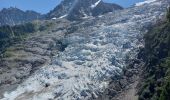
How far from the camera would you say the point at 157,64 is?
106m

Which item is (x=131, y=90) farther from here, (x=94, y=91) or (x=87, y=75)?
(x=87, y=75)

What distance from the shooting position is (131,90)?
333ft

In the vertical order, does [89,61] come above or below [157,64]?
below

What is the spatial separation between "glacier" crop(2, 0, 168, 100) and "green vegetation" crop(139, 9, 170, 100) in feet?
19.2

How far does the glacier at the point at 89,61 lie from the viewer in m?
111

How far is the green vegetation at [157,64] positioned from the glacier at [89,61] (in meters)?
5.86

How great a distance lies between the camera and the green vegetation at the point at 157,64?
87463 millimetres

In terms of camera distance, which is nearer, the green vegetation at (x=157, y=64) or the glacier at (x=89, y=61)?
the green vegetation at (x=157, y=64)

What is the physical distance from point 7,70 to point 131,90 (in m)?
46.3

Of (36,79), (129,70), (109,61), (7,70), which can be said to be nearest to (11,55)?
(7,70)

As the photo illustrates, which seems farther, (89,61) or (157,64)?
(89,61)

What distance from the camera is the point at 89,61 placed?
128375 mm

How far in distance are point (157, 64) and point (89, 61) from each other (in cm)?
2693

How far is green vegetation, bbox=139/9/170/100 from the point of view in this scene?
287 feet
